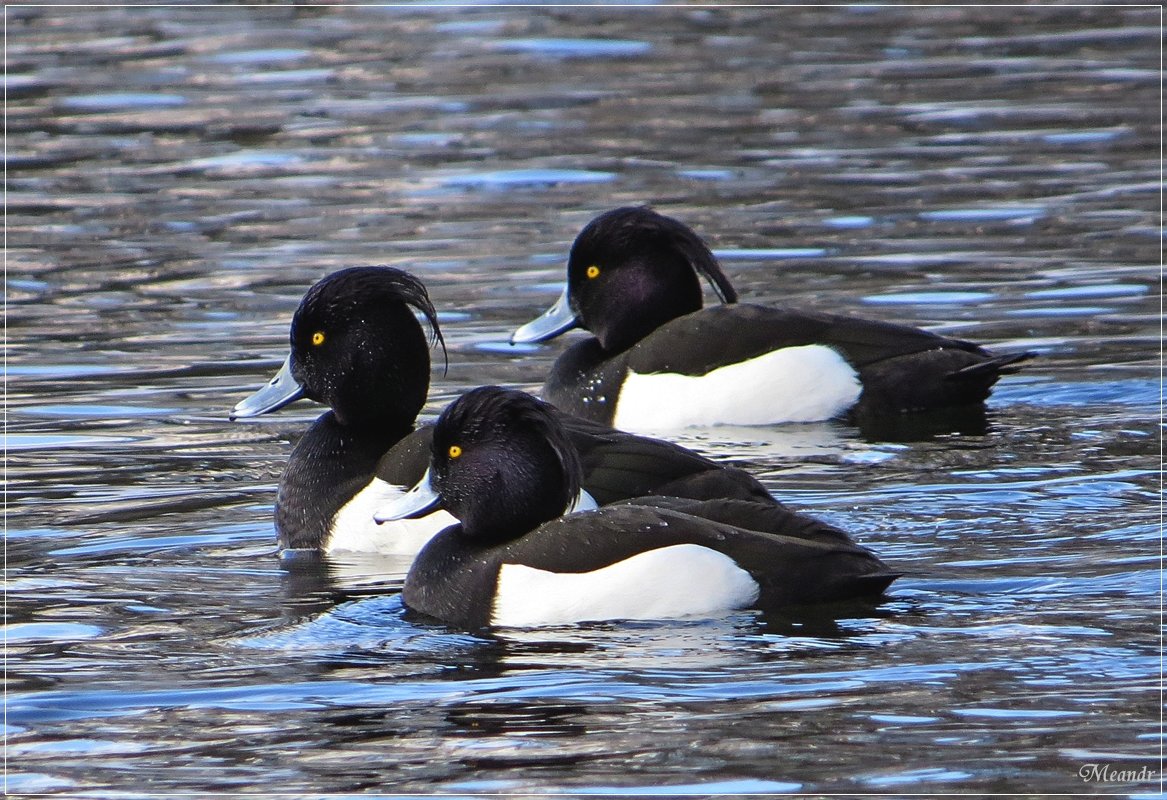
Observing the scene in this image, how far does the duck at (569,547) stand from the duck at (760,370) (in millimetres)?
2612

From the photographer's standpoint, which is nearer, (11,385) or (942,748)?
(942,748)

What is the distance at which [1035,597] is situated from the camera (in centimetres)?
673

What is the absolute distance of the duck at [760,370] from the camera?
9.77m

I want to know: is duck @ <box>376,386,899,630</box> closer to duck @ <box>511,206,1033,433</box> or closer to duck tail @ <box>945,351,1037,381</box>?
duck @ <box>511,206,1033,433</box>

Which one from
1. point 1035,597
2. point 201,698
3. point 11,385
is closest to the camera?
point 201,698

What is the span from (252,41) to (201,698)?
15.5 metres

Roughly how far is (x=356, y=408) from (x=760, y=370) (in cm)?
219

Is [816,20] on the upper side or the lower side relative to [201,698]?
upper

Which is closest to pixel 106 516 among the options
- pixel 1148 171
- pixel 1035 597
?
pixel 1035 597

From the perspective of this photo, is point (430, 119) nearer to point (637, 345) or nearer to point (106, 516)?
point (637, 345)

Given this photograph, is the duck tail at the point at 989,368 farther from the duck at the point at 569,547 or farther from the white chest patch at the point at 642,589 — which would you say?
the white chest patch at the point at 642,589

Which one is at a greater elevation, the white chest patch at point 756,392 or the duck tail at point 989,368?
the duck tail at point 989,368
